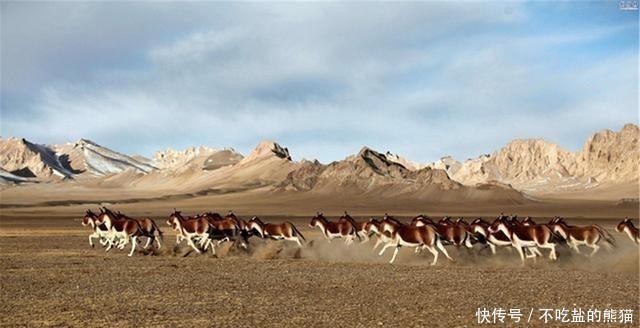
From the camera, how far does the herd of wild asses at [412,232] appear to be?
25.0 meters

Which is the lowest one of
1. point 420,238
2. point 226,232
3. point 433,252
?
point 433,252

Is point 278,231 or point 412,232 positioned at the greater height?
point 412,232

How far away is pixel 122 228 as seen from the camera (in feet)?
98.8

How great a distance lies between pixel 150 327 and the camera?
43.0ft

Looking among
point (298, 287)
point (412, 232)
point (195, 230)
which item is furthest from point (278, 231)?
point (298, 287)

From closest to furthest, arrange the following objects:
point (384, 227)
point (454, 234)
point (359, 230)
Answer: point (454, 234) < point (384, 227) < point (359, 230)

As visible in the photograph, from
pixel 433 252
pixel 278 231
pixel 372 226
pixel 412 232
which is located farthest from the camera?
pixel 372 226

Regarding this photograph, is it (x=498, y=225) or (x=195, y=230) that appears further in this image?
(x=195, y=230)

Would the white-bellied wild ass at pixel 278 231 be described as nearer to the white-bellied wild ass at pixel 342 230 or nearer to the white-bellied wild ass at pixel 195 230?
the white-bellied wild ass at pixel 342 230

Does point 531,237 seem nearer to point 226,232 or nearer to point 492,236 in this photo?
point 492,236

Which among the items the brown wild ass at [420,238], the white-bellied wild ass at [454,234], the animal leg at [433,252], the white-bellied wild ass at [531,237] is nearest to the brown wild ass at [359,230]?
the white-bellied wild ass at [454,234]

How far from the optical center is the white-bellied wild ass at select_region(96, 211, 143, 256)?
96.7 ft

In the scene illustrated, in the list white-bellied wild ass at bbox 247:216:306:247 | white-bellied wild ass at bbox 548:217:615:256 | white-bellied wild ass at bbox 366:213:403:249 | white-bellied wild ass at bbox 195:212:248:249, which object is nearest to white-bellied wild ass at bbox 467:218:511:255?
white-bellied wild ass at bbox 548:217:615:256

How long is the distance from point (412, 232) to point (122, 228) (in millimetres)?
12124
